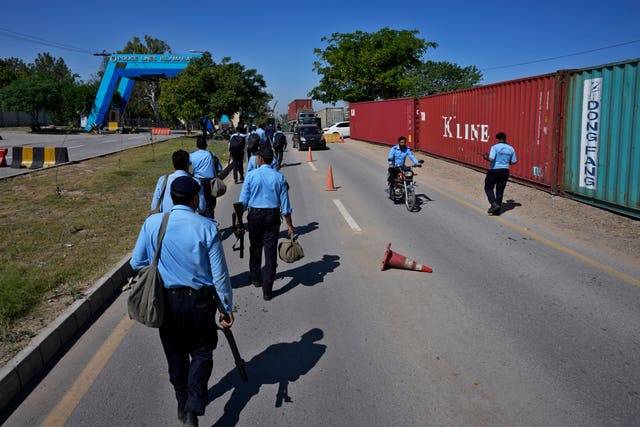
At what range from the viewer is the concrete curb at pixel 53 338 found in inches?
165

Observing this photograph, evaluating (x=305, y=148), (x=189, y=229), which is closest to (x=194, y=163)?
(x=189, y=229)

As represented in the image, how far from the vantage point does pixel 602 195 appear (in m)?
11.0

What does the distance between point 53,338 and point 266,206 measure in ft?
8.65

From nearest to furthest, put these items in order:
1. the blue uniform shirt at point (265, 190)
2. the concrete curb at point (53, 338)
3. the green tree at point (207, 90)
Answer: the concrete curb at point (53, 338) → the blue uniform shirt at point (265, 190) → the green tree at point (207, 90)

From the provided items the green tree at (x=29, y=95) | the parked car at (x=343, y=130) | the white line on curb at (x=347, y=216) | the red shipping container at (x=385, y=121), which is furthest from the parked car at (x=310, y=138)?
the green tree at (x=29, y=95)

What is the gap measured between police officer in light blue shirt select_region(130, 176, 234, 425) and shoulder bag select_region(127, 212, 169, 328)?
89 mm

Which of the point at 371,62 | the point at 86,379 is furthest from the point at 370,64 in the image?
the point at 86,379

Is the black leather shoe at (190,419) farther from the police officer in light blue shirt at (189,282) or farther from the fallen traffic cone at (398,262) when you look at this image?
the fallen traffic cone at (398,262)

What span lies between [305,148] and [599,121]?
23282 mm

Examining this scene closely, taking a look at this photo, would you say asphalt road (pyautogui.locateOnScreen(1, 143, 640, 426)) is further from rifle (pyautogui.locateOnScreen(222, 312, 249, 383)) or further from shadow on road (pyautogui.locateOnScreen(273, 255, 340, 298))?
rifle (pyautogui.locateOnScreen(222, 312, 249, 383))

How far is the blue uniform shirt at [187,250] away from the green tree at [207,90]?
34791 millimetres

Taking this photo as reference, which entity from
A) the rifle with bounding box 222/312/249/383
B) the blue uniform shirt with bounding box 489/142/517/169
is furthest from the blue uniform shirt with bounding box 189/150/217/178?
the blue uniform shirt with bounding box 489/142/517/169

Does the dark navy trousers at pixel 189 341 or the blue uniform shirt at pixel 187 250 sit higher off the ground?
the blue uniform shirt at pixel 187 250

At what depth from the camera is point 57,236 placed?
938 cm
